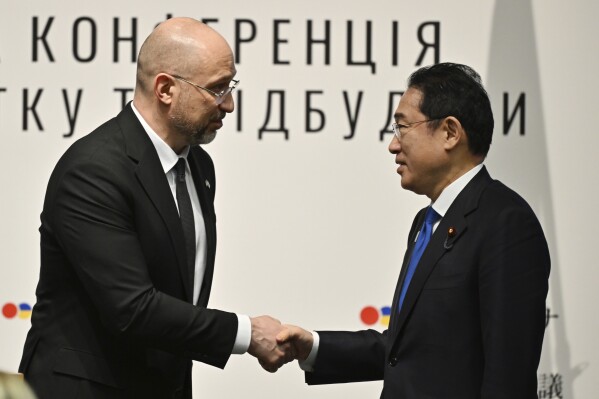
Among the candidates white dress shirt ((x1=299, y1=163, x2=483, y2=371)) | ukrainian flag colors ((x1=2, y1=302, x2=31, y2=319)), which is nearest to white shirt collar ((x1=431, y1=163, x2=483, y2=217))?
white dress shirt ((x1=299, y1=163, x2=483, y2=371))

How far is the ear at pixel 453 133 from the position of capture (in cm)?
251

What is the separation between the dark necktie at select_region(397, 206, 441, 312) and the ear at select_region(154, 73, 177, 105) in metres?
0.74

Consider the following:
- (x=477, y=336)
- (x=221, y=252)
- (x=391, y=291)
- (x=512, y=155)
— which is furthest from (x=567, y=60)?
(x=477, y=336)

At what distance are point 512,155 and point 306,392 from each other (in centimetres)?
113

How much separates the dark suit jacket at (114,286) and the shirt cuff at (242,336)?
0.03 metres

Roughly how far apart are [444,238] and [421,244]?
130mm

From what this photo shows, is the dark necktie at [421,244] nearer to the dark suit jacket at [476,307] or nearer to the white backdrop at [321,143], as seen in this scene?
the dark suit jacket at [476,307]

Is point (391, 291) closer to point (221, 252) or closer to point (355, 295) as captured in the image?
point (355, 295)

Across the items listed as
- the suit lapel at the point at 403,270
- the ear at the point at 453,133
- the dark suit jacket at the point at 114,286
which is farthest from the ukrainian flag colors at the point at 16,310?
the ear at the point at 453,133

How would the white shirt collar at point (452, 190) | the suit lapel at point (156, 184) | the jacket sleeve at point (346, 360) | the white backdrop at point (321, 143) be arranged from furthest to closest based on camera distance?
the white backdrop at point (321, 143), the jacket sleeve at point (346, 360), the suit lapel at point (156, 184), the white shirt collar at point (452, 190)

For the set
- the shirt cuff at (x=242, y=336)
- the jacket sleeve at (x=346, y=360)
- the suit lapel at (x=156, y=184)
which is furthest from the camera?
the jacket sleeve at (x=346, y=360)

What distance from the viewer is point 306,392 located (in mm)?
3896

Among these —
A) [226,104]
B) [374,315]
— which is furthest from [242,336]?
[374,315]

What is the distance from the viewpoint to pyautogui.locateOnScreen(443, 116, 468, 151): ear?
2506 millimetres
